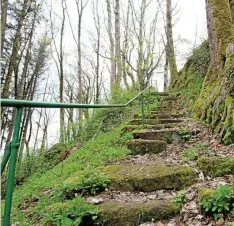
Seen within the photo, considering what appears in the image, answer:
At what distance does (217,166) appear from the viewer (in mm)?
3111

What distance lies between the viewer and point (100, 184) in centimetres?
312

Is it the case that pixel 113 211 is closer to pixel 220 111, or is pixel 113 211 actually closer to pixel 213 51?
pixel 220 111

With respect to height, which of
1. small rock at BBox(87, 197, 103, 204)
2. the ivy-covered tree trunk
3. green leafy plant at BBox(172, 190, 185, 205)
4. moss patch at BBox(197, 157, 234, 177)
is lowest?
small rock at BBox(87, 197, 103, 204)

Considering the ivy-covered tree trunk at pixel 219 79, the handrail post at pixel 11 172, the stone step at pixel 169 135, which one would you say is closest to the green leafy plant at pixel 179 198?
the ivy-covered tree trunk at pixel 219 79

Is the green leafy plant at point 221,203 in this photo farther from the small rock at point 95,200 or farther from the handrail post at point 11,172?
the handrail post at point 11,172

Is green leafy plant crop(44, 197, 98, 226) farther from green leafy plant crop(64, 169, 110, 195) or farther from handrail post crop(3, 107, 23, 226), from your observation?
handrail post crop(3, 107, 23, 226)

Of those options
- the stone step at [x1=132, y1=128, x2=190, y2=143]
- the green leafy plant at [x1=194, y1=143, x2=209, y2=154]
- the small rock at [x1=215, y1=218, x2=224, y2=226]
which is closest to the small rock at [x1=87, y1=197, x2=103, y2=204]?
the small rock at [x1=215, y1=218, x2=224, y2=226]

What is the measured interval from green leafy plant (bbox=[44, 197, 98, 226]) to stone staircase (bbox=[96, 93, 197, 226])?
0.37 ft

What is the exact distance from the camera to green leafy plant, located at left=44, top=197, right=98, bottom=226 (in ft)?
7.84

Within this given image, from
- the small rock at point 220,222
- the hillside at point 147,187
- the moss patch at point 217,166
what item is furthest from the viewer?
the moss patch at point 217,166

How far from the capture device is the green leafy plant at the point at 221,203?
221 cm

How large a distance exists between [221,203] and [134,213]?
2.51 ft

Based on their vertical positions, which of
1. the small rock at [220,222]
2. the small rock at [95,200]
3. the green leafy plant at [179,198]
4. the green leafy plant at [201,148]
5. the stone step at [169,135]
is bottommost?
the small rock at [95,200]

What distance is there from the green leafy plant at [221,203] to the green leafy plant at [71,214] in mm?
985
